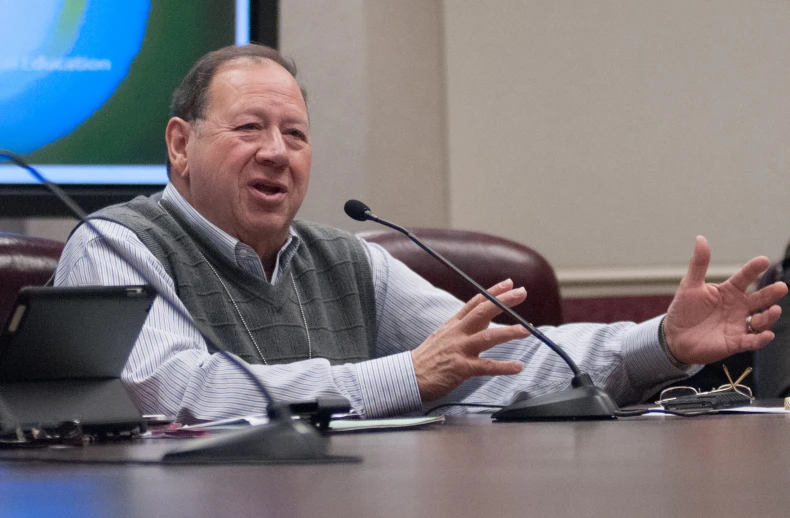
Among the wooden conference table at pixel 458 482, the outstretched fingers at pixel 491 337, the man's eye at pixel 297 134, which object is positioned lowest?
the wooden conference table at pixel 458 482

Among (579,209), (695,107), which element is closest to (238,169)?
(579,209)

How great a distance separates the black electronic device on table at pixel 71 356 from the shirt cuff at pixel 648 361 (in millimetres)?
928

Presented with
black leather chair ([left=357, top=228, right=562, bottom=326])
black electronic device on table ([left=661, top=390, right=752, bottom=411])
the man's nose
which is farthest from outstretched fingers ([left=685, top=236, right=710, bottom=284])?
black leather chair ([left=357, top=228, right=562, bottom=326])

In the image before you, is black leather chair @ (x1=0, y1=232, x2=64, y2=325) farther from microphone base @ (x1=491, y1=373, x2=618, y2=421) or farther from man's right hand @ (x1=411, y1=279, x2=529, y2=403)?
microphone base @ (x1=491, y1=373, x2=618, y2=421)

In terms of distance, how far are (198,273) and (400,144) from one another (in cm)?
151

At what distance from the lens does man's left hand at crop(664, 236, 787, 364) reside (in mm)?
1570

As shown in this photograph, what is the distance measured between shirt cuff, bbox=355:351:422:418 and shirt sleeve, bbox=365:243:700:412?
0.21 metres

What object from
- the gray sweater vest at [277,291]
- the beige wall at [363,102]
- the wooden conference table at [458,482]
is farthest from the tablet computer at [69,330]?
the beige wall at [363,102]

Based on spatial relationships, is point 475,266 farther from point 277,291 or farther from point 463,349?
point 463,349

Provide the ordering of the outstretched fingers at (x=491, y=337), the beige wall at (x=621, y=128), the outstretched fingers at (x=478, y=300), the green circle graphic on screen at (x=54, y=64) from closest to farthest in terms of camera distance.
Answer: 1. the outstretched fingers at (x=491, y=337)
2. the outstretched fingers at (x=478, y=300)
3. the green circle graphic on screen at (x=54, y=64)
4. the beige wall at (x=621, y=128)

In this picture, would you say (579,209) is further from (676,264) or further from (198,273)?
(198,273)

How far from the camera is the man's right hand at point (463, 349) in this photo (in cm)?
149

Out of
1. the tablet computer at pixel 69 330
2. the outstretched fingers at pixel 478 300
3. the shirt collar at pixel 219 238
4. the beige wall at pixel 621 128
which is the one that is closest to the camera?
the tablet computer at pixel 69 330

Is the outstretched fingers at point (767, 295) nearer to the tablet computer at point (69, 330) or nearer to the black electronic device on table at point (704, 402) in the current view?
the black electronic device on table at point (704, 402)
